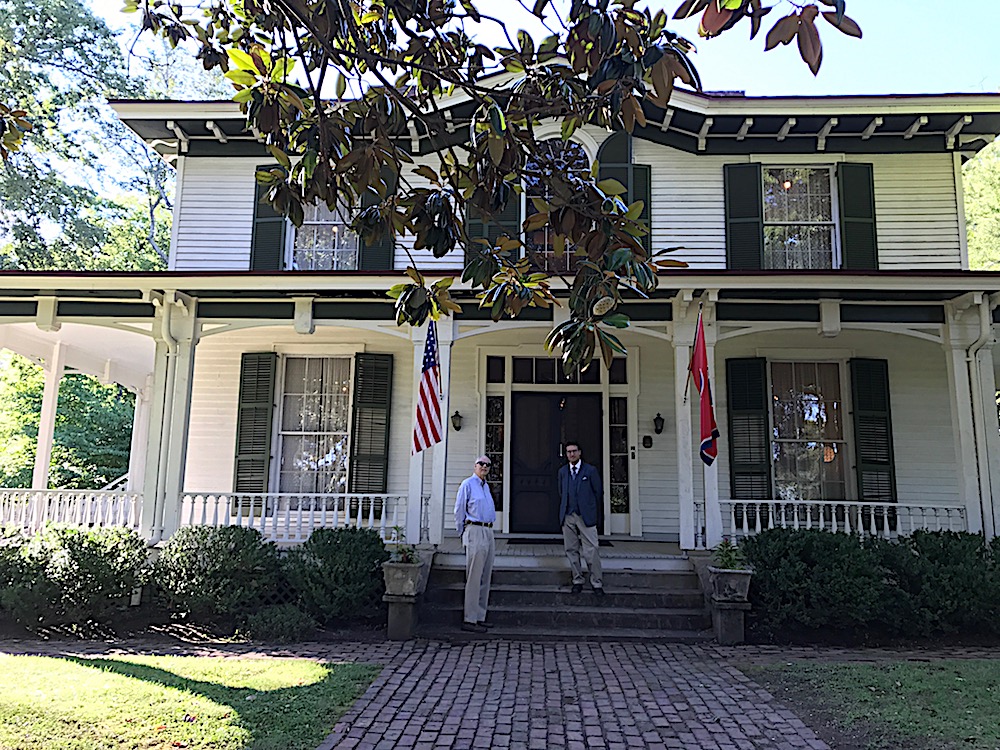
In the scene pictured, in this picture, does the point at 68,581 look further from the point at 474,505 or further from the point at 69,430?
the point at 69,430

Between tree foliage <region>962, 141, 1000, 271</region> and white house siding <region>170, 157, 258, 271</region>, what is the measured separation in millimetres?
20542

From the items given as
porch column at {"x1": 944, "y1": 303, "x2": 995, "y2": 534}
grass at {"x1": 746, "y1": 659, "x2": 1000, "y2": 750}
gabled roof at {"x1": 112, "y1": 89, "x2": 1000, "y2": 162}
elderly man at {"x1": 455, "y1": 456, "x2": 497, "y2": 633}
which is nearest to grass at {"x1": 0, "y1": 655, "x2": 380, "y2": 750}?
elderly man at {"x1": 455, "y1": 456, "x2": 497, "y2": 633}

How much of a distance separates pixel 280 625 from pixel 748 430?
21.0 ft

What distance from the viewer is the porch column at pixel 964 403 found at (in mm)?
8672

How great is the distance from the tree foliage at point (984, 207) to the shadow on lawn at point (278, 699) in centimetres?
2312

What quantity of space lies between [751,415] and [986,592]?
3.61 metres

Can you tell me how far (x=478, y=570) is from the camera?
7.73 m

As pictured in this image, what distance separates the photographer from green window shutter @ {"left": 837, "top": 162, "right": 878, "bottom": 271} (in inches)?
413

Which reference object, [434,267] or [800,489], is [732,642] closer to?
[800,489]

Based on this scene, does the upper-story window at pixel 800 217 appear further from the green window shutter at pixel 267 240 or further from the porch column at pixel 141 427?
the porch column at pixel 141 427

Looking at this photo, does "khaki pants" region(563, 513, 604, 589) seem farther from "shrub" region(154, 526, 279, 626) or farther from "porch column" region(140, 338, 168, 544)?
"porch column" region(140, 338, 168, 544)

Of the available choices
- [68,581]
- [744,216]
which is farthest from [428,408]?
[744,216]

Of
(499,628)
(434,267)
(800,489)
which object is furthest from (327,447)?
(800,489)

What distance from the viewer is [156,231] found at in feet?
85.4
